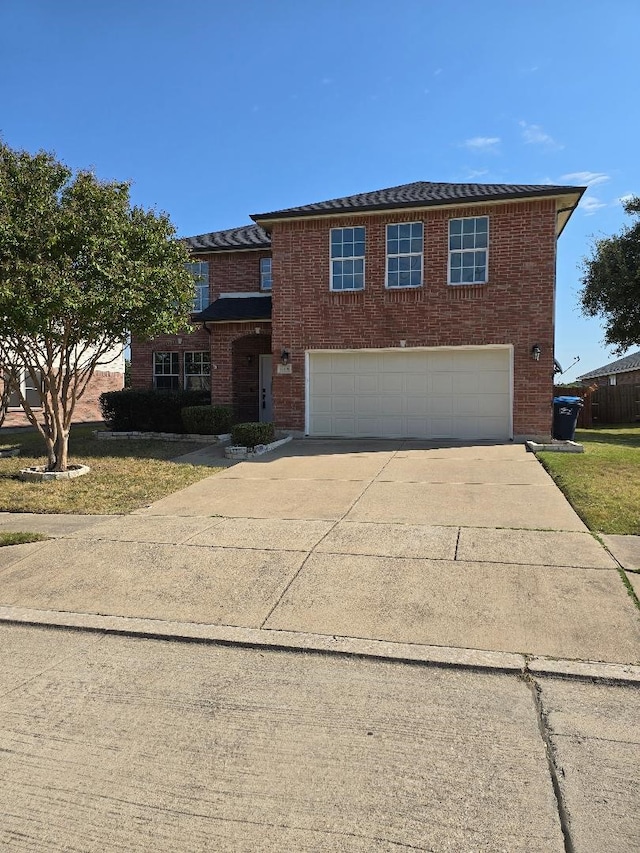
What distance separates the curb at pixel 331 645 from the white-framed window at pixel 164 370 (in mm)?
14800

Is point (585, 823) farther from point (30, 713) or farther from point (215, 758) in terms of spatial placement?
point (30, 713)

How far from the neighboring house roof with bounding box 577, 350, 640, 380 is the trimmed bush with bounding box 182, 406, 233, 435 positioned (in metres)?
28.5

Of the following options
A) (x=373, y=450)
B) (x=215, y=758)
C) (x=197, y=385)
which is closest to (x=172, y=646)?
(x=215, y=758)

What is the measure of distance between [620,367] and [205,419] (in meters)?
33.1

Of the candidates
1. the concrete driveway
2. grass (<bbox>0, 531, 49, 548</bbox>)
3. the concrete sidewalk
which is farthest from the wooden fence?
the concrete sidewalk

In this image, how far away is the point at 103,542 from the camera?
6.34m

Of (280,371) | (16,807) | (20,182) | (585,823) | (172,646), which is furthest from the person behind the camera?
(280,371)

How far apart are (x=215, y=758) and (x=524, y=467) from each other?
884cm

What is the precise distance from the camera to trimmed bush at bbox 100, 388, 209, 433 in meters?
15.8

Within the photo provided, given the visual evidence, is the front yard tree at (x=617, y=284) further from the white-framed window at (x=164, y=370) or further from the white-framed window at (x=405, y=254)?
the white-framed window at (x=164, y=370)

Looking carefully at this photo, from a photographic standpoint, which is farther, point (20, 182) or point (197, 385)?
point (197, 385)

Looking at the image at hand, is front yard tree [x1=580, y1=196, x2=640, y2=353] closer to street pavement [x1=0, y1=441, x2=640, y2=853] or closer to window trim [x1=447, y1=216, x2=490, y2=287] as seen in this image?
window trim [x1=447, y1=216, x2=490, y2=287]

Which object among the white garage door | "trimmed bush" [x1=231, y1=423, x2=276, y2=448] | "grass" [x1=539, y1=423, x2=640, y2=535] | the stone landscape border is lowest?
"grass" [x1=539, y1=423, x2=640, y2=535]

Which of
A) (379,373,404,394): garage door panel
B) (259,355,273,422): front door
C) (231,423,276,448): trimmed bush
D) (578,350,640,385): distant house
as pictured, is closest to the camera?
(231,423,276,448): trimmed bush
